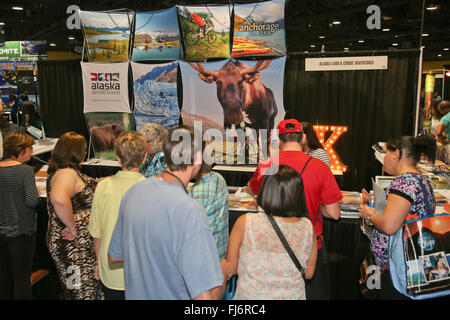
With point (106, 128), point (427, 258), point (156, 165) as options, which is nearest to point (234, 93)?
point (106, 128)

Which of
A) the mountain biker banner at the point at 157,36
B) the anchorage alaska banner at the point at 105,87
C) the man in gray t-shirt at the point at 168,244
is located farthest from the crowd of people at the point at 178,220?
the anchorage alaska banner at the point at 105,87

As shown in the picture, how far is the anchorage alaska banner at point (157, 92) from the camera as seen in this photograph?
5.25 metres

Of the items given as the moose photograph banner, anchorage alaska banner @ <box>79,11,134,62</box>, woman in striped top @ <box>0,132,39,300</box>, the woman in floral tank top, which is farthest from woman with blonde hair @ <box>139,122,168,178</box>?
anchorage alaska banner @ <box>79,11,134,62</box>

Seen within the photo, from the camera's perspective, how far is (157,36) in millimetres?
5156

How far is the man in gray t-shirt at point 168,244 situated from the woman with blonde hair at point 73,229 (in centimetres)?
118

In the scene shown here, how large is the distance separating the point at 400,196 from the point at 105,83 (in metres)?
4.70

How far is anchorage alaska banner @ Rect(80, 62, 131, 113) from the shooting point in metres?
5.46

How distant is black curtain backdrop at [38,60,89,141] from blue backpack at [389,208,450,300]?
550 cm

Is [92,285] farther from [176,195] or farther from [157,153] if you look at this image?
[176,195]

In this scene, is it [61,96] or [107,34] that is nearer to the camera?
[107,34]

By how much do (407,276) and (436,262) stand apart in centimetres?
17

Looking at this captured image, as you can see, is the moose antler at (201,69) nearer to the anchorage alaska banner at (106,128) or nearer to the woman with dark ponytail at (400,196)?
the anchorage alaska banner at (106,128)

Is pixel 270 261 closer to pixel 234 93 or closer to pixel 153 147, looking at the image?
pixel 153 147

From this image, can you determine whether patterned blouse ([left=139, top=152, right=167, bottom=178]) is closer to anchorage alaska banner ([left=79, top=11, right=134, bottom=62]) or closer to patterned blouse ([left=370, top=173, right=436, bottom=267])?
patterned blouse ([left=370, top=173, right=436, bottom=267])
